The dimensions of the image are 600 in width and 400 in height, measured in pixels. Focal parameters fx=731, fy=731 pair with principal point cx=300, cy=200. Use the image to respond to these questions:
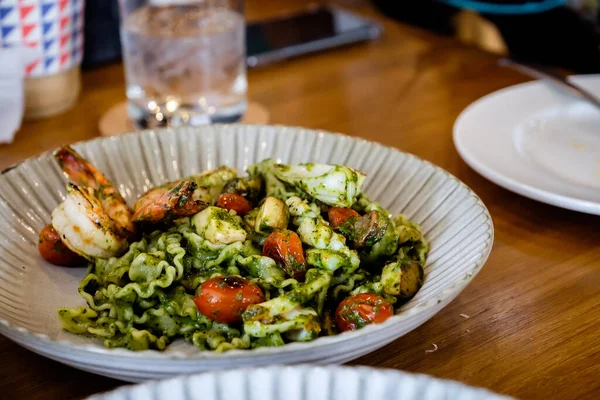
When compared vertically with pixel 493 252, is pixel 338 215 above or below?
above

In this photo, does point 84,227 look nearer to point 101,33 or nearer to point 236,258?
point 236,258

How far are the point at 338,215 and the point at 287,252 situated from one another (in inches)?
4.0

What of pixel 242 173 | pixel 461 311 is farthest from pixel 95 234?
pixel 461 311

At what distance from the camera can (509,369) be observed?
806 mm

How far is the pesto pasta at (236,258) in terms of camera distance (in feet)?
2.48

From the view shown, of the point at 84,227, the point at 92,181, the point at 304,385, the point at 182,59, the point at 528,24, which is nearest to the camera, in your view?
the point at 304,385

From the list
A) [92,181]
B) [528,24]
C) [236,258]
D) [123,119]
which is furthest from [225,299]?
[528,24]

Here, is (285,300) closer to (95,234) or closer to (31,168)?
(95,234)

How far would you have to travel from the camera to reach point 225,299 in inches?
29.8

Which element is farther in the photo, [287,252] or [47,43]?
[47,43]

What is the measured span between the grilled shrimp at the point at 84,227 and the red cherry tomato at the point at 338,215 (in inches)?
10.3

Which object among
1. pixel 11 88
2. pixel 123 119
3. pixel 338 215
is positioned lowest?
pixel 123 119

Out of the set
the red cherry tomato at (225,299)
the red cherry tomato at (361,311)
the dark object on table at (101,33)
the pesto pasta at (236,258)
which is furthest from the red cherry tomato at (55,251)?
the dark object on table at (101,33)

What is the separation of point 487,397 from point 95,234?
501 mm
